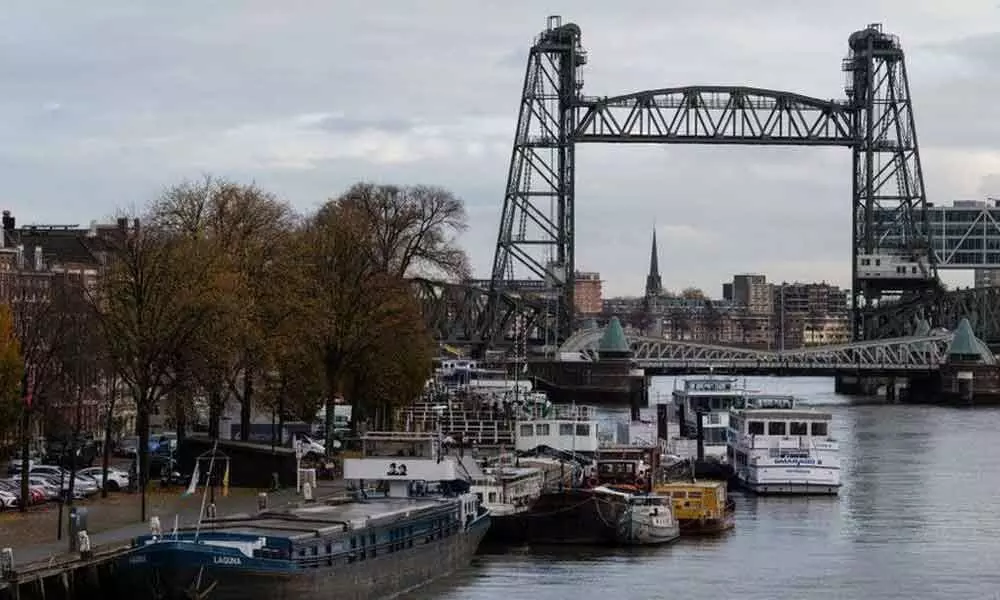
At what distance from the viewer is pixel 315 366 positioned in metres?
75.1

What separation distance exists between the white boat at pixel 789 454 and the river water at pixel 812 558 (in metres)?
1.05

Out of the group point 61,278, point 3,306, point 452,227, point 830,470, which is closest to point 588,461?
point 830,470

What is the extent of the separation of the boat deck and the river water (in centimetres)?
194

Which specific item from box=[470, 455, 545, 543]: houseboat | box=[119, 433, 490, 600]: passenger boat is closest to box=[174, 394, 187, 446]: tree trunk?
box=[119, 433, 490, 600]: passenger boat

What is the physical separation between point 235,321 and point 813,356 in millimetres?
116899

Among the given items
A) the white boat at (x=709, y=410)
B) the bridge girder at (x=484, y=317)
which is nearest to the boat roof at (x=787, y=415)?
the white boat at (x=709, y=410)

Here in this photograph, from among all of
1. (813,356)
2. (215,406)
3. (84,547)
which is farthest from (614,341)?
(84,547)

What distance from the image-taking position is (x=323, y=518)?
4703cm

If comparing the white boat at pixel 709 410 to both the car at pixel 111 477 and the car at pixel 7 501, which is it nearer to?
the car at pixel 111 477

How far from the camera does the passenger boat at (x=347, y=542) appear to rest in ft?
135

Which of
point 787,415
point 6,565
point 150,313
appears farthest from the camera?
point 787,415

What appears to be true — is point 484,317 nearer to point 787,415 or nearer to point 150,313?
point 787,415

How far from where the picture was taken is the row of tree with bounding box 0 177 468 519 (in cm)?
6162

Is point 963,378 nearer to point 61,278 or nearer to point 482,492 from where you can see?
point 61,278
